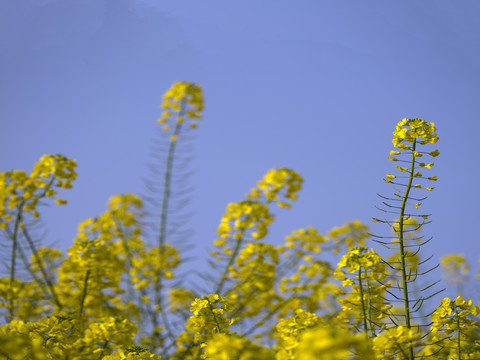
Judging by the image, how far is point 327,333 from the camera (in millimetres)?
1484

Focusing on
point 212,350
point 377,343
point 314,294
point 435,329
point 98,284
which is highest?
point 314,294

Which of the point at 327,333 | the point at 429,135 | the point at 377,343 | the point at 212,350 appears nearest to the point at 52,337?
the point at 212,350

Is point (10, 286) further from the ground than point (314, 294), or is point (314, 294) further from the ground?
point (314, 294)

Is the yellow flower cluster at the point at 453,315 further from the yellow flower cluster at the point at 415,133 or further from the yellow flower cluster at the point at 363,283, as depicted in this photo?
the yellow flower cluster at the point at 415,133

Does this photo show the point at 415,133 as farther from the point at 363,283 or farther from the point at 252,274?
the point at 252,274

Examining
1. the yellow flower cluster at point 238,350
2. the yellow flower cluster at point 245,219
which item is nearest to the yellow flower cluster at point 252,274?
the yellow flower cluster at point 245,219

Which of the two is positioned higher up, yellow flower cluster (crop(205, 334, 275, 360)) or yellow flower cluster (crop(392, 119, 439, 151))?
yellow flower cluster (crop(392, 119, 439, 151))

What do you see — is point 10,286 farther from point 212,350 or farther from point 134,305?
point 212,350

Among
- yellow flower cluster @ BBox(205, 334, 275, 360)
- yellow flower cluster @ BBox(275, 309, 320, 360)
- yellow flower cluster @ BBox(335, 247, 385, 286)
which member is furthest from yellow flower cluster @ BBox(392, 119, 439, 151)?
yellow flower cluster @ BBox(205, 334, 275, 360)

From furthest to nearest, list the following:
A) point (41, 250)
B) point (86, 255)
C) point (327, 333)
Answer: point (41, 250), point (86, 255), point (327, 333)

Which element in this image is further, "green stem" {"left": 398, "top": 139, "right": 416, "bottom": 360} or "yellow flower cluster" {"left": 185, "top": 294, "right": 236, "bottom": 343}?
"yellow flower cluster" {"left": 185, "top": 294, "right": 236, "bottom": 343}

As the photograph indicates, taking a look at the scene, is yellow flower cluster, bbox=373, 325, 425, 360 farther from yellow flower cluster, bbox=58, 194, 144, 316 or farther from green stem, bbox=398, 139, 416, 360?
yellow flower cluster, bbox=58, 194, 144, 316

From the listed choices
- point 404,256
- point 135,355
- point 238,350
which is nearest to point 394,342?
point 404,256

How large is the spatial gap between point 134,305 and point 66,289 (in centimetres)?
120
